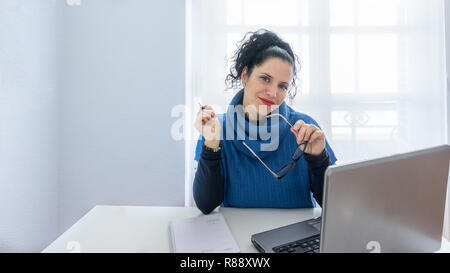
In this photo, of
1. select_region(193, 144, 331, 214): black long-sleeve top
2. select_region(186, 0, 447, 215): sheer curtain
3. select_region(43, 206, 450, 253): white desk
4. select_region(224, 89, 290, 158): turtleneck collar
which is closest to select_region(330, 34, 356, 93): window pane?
select_region(186, 0, 447, 215): sheer curtain

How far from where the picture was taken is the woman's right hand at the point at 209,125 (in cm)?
75

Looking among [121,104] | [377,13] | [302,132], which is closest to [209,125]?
[302,132]

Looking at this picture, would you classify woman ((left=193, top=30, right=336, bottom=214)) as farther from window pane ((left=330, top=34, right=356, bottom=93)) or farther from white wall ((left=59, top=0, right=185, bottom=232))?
window pane ((left=330, top=34, right=356, bottom=93))

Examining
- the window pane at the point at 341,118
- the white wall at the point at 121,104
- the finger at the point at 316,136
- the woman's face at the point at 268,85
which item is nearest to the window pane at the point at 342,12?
the window pane at the point at 341,118

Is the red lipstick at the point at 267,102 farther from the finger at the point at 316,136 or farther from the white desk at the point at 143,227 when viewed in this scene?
the white desk at the point at 143,227

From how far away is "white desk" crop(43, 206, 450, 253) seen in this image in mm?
539

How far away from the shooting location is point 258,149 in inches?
36.9

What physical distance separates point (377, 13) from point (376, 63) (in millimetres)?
332

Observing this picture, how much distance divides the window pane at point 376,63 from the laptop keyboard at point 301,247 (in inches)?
53.1

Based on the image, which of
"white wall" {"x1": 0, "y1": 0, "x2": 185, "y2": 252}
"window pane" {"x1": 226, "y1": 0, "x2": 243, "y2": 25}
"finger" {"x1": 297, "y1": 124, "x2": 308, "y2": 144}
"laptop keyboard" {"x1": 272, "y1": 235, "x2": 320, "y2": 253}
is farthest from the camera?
"window pane" {"x1": 226, "y1": 0, "x2": 243, "y2": 25}

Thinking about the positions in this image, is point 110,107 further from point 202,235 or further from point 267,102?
point 202,235

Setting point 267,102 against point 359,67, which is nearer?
point 267,102

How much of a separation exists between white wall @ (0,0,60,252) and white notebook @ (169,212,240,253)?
3.06ft
